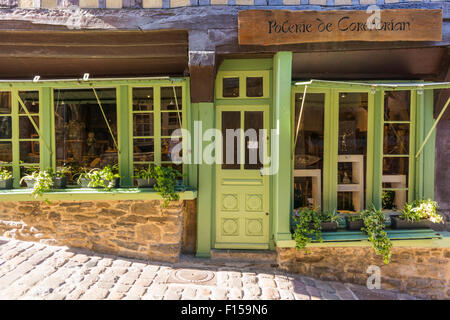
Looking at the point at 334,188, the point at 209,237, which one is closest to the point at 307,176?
the point at 334,188

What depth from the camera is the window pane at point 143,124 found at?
4.87 m

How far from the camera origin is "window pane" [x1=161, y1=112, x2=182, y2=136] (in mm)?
4852

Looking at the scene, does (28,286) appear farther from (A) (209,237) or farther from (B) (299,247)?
(B) (299,247)

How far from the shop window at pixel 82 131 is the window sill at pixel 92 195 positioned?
0.51 metres

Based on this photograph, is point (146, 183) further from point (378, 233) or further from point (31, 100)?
point (378, 233)

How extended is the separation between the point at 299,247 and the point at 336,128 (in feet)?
6.29

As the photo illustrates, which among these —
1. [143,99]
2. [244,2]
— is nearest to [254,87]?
[244,2]

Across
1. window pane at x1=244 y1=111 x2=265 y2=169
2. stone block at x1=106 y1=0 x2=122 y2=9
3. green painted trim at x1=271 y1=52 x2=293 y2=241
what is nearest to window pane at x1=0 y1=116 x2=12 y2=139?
stone block at x1=106 y1=0 x2=122 y2=9

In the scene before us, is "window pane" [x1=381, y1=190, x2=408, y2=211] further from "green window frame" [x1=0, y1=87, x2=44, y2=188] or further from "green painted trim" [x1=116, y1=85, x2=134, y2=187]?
"green window frame" [x1=0, y1=87, x2=44, y2=188]

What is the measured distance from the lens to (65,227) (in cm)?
459

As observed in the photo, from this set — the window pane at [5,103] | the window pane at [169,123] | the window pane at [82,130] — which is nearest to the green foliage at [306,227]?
the window pane at [169,123]

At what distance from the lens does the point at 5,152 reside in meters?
5.06
